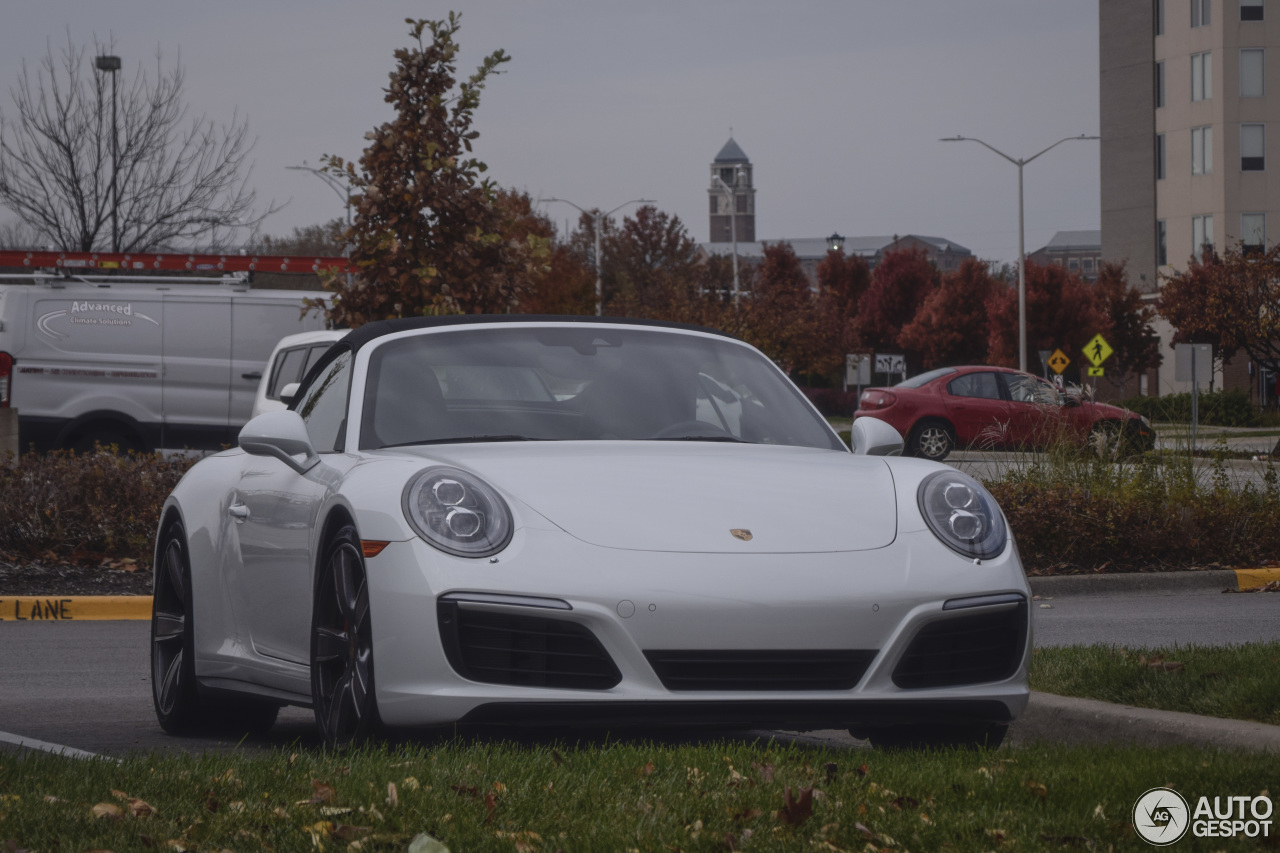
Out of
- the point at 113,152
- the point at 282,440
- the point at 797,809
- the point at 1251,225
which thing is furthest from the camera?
the point at 1251,225

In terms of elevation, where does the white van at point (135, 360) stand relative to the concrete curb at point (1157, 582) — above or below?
above

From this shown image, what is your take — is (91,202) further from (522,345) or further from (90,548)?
(522,345)

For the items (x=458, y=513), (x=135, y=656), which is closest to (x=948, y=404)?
(x=135, y=656)

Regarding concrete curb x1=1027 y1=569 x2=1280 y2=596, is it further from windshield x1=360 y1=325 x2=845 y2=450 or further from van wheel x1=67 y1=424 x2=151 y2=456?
van wheel x1=67 y1=424 x2=151 y2=456

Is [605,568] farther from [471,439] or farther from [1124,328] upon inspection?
[1124,328]

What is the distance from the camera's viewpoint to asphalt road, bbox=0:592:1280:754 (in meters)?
6.23

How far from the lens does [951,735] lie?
4.87 metres

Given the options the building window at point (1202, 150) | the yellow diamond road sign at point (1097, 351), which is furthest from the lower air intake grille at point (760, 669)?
the building window at point (1202, 150)

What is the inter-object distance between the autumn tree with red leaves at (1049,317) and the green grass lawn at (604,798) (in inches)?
2140

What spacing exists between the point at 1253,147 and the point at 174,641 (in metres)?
57.8

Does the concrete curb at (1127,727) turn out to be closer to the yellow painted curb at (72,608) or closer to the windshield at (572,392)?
the windshield at (572,392)

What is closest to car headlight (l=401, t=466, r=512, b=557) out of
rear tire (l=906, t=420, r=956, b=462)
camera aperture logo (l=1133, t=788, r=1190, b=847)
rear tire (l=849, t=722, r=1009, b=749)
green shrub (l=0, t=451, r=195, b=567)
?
rear tire (l=849, t=722, r=1009, b=749)

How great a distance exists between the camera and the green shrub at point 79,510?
11.9 meters

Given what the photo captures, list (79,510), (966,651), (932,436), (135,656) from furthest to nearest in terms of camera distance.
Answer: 1. (932,436)
2. (79,510)
3. (135,656)
4. (966,651)
